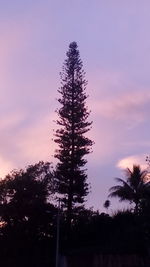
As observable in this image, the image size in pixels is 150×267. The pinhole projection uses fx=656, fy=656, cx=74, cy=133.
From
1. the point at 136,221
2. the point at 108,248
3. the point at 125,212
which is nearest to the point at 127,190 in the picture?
the point at 125,212

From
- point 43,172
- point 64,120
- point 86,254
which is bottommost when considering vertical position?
point 86,254

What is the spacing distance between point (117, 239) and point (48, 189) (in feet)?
28.7

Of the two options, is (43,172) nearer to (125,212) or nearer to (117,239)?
(125,212)

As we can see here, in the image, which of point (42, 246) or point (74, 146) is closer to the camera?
point (42, 246)

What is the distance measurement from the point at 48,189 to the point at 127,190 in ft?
20.9

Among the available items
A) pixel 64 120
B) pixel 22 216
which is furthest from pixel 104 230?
pixel 64 120

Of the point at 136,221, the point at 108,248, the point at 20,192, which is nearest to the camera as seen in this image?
the point at 108,248

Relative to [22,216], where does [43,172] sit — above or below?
above

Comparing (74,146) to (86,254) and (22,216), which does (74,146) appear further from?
(86,254)

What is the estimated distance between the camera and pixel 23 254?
40.8m

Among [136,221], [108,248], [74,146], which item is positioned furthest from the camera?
[74,146]

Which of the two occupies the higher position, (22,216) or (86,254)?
(22,216)

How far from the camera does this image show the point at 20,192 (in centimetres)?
4294

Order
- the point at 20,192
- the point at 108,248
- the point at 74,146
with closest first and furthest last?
the point at 108,248 < the point at 20,192 < the point at 74,146
